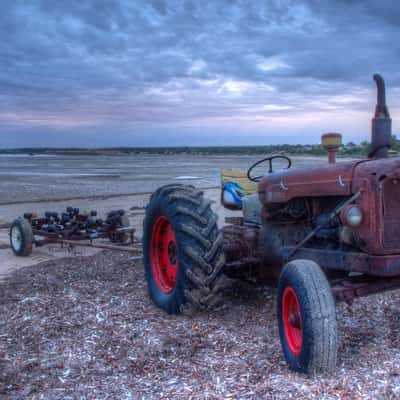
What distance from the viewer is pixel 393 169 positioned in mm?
3898

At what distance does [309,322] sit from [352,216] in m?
0.80

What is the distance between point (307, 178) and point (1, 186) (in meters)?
20.2

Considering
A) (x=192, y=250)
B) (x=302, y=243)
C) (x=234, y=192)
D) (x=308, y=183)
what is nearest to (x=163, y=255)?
(x=192, y=250)

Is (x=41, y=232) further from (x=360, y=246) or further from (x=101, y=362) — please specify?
(x=360, y=246)

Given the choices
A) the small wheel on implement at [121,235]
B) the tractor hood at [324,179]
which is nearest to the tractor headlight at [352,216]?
the tractor hood at [324,179]

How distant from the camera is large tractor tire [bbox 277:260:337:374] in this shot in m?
3.63

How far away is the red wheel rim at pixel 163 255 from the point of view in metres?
5.55

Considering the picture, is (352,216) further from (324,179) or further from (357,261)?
(324,179)

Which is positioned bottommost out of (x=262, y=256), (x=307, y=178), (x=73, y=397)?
(x=73, y=397)

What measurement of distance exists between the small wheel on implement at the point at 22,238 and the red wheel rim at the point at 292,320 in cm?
535

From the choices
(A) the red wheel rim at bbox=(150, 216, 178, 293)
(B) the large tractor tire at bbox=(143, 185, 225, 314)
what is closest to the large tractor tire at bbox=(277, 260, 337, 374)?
(B) the large tractor tire at bbox=(143, 185, 225, 314)

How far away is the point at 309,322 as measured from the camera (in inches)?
144

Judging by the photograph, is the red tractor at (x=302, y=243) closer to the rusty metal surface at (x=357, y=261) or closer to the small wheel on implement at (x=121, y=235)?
the rusty metal surface at (x=357, y=261)

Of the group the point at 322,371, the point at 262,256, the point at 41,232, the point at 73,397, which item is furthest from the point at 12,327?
the point at 41,232
